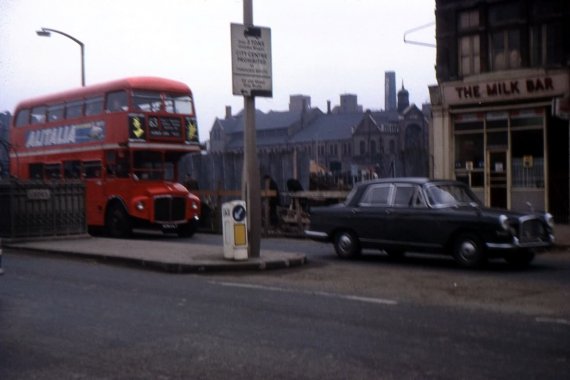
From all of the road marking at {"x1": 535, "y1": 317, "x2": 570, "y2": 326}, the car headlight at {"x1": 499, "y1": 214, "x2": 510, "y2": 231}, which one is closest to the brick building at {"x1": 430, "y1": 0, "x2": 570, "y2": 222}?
the car headlight at {"x1": 499, "y1": 214, "x2": 510, "y2": 231}

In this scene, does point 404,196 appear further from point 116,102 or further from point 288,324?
point 116,102

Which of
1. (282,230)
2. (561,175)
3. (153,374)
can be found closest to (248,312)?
(153,374)

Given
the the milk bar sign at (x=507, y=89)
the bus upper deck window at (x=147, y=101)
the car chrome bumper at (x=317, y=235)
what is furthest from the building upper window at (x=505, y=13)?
the car chrome bumper at (x=317, y=235)

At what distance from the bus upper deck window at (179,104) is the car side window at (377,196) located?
29.2 feet

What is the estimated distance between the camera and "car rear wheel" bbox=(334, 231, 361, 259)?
15.7 metres

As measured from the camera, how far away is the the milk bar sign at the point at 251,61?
14609 millimetres

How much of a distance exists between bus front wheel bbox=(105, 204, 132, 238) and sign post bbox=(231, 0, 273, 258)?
8.88 meters

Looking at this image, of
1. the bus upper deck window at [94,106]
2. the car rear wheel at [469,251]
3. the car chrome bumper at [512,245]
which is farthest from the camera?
the bus upper deck window at [94,106]

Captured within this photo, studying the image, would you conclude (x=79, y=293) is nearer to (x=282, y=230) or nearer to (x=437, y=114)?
(x=282, y=230)

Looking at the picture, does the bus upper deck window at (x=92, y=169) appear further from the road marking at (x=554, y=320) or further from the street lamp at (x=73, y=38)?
the road marking at (x=554, y=320)

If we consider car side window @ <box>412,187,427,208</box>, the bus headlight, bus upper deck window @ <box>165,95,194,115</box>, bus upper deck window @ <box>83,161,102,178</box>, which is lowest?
the bus headlight

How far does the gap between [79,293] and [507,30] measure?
63.9 feet

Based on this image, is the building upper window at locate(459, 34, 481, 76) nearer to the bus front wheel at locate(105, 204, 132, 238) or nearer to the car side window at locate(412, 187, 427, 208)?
the bus front wheel at locate(105, 204, 132, 238)

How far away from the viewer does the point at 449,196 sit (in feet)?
48.4
